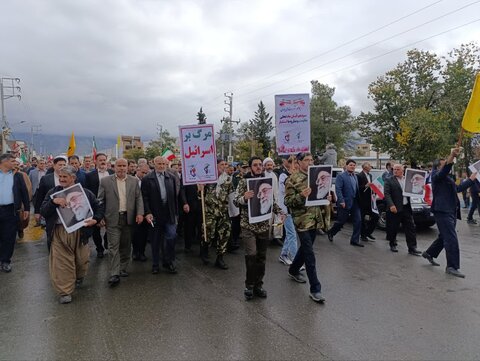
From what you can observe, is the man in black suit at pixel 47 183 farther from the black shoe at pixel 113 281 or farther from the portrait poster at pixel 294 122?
the portrait poster at pixel 294 122

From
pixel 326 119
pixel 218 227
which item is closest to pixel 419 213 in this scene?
pixel 218 227

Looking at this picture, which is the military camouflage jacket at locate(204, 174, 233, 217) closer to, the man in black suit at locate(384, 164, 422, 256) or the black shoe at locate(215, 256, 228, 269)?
the black shoe at locate(215, 256, 228, 269)

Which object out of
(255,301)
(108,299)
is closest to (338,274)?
(255,301)

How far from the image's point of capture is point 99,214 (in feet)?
17.1

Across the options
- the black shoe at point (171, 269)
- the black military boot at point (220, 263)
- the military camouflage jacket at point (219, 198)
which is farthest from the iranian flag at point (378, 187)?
the black shoe at point (171, 269)

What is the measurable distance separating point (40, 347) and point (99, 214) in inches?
79.5

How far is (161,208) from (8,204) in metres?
2.59

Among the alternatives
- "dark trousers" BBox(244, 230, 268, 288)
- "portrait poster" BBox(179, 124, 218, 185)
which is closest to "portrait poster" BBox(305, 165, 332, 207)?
"dark trousers" BBox(244, 230, 268, 288)

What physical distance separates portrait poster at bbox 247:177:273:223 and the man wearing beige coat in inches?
76.1

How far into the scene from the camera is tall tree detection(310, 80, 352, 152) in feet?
203

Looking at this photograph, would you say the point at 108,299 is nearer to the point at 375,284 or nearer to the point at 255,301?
the point at 255,301

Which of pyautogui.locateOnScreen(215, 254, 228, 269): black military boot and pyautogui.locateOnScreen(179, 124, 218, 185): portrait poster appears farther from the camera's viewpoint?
pyautogui.locateOnScreen(215, 254, 228, 269): black military boot

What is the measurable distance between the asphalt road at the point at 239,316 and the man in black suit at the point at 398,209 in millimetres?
1040

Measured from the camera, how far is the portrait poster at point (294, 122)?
7914mm
